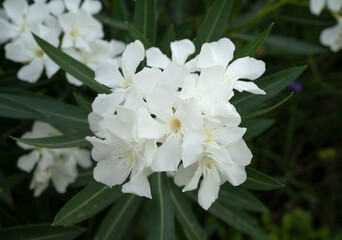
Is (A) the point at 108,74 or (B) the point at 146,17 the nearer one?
→ (A) the point at 108,74

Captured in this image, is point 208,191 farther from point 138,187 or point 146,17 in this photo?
point 146,17

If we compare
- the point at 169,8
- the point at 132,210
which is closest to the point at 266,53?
the point at 169,8

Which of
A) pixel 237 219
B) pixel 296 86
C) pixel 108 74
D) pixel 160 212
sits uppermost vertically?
pixel 108 74

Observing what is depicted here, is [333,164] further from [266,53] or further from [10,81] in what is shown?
[10,81]

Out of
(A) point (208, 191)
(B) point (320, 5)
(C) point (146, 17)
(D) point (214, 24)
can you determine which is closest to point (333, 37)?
(B) point (320, 5)

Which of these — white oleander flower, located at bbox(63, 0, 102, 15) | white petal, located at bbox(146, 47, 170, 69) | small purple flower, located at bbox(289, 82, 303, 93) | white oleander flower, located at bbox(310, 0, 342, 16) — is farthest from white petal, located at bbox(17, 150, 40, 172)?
small purple flower, located at bbox(289, 82, 303, 93)

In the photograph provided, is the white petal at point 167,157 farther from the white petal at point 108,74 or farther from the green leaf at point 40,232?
the green leaf at point 40,232

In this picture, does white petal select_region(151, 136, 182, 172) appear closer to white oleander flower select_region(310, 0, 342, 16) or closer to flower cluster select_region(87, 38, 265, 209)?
flower cluster select_region(87, 38, 265, 209)
